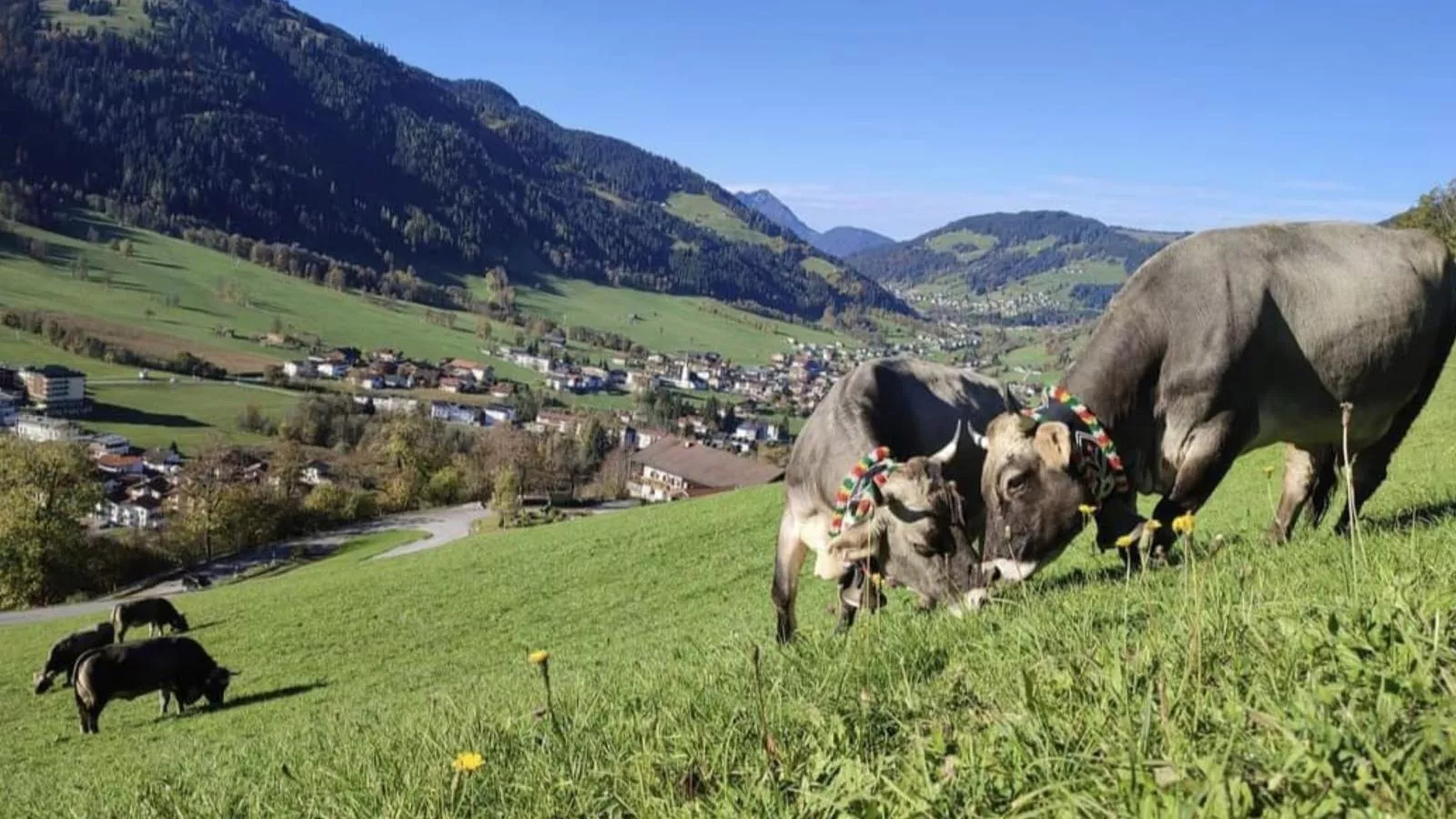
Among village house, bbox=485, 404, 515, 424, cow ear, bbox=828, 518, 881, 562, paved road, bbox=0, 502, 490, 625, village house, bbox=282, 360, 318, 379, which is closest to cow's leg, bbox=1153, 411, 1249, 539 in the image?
cow ear, bbox=828, 518, 881, 562

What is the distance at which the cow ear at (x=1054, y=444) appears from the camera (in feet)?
20.7

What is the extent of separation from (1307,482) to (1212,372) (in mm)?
2143

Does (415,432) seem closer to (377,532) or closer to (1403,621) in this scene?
(377,532)

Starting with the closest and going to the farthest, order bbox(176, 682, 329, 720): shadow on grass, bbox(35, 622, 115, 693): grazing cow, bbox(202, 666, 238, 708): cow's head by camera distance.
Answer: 1. bbox(176, 682, 329, 720): shadow on grass
2. bbox(202, 666, 238, 708): cow's head
3. bbox(35, 622, 115, 693): grazing cow

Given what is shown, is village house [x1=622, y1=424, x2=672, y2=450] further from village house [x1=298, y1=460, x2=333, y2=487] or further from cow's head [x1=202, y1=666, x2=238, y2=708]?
cow's head [x1=202, y1=666, x2=238, y2=708]

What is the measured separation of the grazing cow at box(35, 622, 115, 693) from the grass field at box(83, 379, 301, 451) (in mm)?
96970

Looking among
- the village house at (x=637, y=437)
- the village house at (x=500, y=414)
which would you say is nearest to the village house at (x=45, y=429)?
the village house at (x=500, y=414)

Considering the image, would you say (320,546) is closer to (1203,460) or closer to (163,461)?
(163,461)

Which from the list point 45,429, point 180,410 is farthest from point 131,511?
point 180,410

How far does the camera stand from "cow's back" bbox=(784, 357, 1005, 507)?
26.2 feet

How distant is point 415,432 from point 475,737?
354 ft

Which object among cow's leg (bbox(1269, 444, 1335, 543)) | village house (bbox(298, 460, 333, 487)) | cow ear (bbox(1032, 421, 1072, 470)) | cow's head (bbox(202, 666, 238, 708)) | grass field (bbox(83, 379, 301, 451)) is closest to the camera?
cow ear (bbox(1032, 421, 1072, 470))

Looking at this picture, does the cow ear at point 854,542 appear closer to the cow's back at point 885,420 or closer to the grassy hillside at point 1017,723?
the grassy hillside at point 1017,723

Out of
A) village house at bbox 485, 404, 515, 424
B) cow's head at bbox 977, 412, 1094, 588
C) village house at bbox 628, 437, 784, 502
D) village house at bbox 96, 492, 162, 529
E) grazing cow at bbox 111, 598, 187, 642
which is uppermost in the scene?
cow's head at bbox 977, 412, 1094, 588
